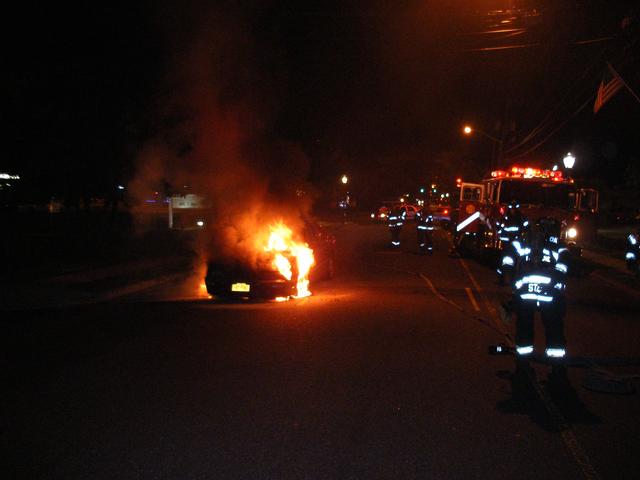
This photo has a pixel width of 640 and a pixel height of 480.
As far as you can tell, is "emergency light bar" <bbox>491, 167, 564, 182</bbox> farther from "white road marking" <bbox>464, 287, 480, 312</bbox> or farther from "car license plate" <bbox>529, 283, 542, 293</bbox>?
"car license plate" <bbox>529, 283, 542, 293</bbox>

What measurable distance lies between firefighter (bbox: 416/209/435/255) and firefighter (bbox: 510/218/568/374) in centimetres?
1494

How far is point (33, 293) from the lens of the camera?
12586 millimetres

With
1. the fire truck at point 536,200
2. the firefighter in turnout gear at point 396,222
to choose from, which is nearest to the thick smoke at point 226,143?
the fire truck at point 536,200

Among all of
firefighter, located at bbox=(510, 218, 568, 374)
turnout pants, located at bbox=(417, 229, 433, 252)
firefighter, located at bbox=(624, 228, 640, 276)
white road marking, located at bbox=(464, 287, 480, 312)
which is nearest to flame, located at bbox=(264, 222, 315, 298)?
white road marking, located at bbox=(464, 287, 480, 312)

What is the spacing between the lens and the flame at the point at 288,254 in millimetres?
12094

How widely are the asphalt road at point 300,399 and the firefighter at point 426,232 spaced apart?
463 inches

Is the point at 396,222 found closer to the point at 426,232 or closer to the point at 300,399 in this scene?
the point at 426,232

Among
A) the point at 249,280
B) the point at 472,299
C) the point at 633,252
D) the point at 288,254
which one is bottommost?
the point at 472,299

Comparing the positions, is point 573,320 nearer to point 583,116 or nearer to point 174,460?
point 174,460

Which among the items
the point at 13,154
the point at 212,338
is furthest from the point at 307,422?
the point at 13,154

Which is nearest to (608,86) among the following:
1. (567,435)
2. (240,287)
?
(240,287)

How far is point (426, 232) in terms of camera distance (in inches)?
883

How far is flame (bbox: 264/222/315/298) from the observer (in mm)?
12094

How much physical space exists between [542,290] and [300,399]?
2705mm
